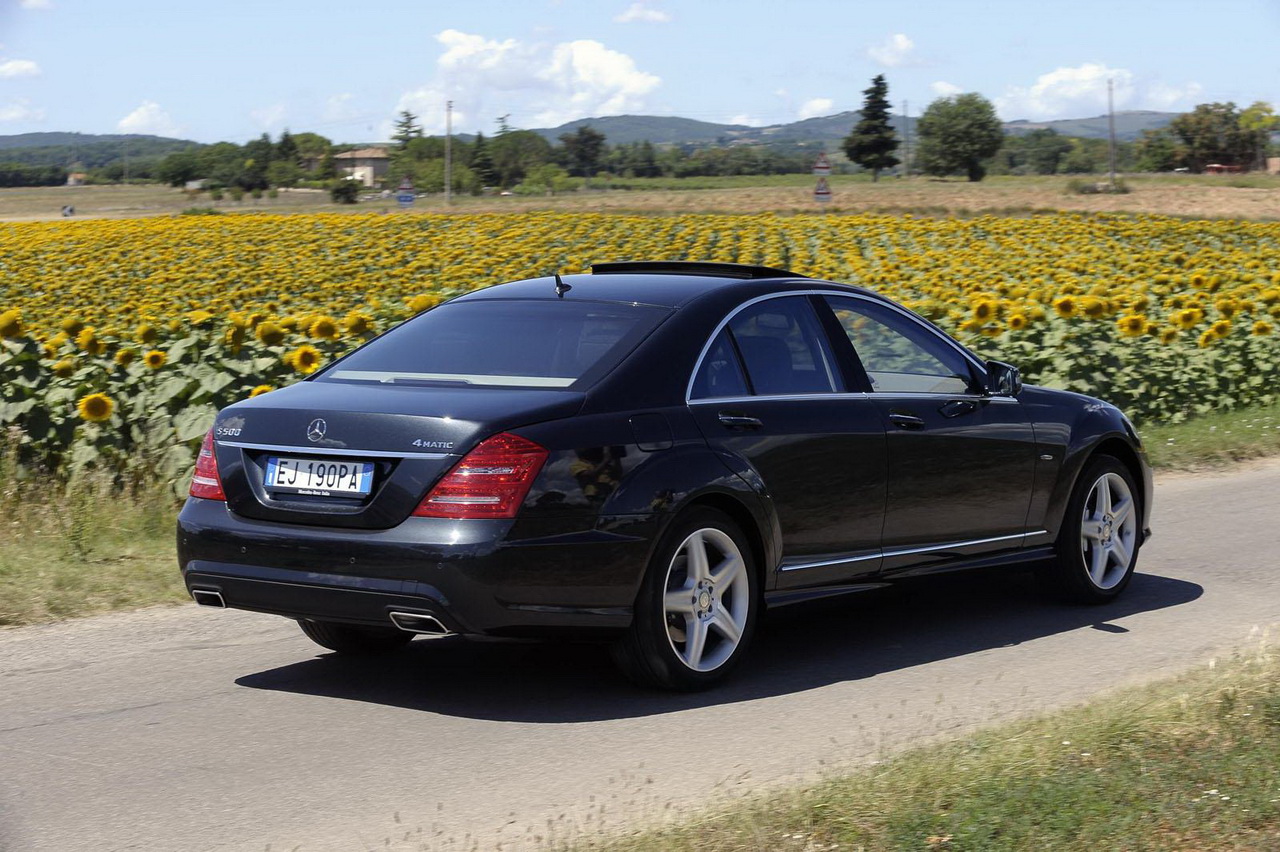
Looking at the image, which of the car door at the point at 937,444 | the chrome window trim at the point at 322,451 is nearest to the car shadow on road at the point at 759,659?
the car door at the point at 937,444

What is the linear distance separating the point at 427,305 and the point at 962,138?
559ft

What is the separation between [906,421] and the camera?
23.3 ft

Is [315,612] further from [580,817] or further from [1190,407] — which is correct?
[1190,407]

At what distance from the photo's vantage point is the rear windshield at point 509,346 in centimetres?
623

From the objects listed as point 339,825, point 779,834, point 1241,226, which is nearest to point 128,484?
point 339,825

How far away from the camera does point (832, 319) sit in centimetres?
710

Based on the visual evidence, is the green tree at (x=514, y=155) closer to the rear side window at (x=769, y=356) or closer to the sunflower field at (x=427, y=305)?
the sunflower field at (x=427, y=305)

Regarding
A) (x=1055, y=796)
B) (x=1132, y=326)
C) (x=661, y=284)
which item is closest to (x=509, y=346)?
(x=661, y=284)

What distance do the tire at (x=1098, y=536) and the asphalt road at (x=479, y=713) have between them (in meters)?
0.14

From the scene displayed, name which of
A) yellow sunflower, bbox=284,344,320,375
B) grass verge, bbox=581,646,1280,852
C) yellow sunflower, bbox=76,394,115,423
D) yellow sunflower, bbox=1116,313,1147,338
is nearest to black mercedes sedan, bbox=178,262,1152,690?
grass verge, bbox=581,646,1280,852

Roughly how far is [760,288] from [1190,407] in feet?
35.1

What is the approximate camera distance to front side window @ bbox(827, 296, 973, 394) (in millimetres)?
7398

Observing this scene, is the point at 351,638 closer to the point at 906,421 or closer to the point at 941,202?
the point at 906,421

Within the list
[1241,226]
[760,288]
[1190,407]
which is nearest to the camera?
[760,288]
